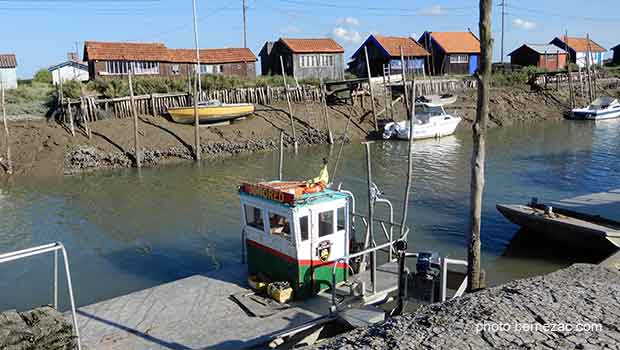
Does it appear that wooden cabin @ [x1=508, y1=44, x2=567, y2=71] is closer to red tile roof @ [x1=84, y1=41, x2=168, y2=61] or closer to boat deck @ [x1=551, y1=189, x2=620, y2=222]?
red tile roof @ [x1=84, y1=41, x2=168, y2=61]

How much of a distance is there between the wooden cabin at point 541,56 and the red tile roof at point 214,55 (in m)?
Result: 39.0

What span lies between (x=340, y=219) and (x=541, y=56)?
222ft

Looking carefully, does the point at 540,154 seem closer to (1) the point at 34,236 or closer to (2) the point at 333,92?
(2) the point at 333,92

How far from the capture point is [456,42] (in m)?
66.1

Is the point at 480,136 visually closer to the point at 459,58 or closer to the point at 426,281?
the point at 426,281

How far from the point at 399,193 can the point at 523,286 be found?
17.7 meters

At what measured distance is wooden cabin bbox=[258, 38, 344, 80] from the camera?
176 feet

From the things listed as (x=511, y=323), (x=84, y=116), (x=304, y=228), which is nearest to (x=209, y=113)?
(x=84, y=116)

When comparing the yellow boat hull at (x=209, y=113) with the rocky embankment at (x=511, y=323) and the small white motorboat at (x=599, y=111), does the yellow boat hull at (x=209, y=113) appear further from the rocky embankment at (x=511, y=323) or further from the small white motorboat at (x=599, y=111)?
the small white motorboat at (x=599, y=111)

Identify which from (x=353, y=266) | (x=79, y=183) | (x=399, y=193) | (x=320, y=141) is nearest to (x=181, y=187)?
(x=79, y=183)

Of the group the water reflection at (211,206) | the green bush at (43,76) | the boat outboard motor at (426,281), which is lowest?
the water reflection at (211,206)

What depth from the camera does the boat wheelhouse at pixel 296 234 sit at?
11.1m

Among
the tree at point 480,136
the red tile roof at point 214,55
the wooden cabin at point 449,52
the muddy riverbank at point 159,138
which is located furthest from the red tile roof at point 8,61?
the tree at point 480,136

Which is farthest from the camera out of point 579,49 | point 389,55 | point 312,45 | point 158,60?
point 579,49
